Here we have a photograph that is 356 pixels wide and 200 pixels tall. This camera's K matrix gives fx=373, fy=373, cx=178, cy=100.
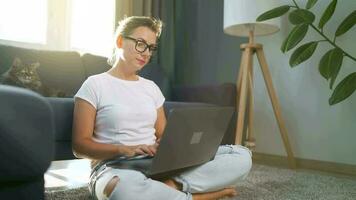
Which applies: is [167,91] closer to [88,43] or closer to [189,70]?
[189,70]

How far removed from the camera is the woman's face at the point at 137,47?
1197 millimetres

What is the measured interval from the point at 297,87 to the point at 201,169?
1435mm

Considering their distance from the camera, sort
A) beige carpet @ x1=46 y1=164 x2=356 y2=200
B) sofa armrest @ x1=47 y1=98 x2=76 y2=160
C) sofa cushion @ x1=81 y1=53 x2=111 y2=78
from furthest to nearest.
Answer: sofa cushion @ x1=81 y1=53 x2=111 y2=78, sofa armrest @ x1=47 y1=98 x2=76 y2=160, beige carpet @ x1=46 y1=164 x2=356 y2=200

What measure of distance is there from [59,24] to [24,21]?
24 centimetres

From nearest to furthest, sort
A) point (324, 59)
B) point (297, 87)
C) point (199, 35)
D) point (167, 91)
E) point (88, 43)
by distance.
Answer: point (324, 59) < point (297, 87) < point (167, 91) < point (88, 43) < point (199, 35)

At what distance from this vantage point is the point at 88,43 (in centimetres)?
284

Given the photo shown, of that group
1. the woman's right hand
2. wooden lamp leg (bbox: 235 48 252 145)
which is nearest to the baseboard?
wooden lamp leg (bbox: 235 48 252 145)

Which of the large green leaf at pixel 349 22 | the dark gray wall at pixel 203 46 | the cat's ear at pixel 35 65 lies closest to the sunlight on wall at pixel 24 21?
the cat's ear at pixel 35 65

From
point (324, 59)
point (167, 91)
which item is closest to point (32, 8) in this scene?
point (167, 91)

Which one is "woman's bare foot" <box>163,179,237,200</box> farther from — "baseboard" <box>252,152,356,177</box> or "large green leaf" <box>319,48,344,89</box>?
"baseboard" <box>252,152,356,177</box>

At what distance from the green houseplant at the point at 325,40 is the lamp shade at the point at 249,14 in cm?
16

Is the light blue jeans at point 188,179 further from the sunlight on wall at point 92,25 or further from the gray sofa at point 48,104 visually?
the sunlight on wall at point 92,25

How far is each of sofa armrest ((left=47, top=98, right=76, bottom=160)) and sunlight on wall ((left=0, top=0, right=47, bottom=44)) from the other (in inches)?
49.2

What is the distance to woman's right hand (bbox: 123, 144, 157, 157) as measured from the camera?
3.37 feet
